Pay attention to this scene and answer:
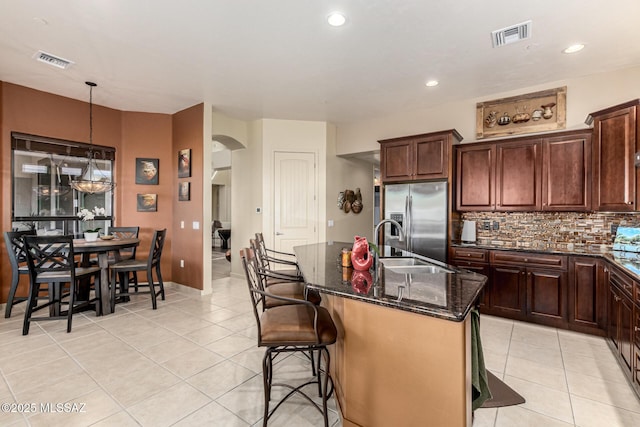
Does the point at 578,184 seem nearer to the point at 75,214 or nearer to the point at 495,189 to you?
the point at 495,189

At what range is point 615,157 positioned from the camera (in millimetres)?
3000

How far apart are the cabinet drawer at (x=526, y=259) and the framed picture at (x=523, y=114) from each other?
1652 millimetres

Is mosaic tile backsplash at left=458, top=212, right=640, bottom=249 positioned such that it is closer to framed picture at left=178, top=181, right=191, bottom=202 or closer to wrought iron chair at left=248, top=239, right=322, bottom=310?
wrought iron chair at left=248, top=239, right=322, bottom=310

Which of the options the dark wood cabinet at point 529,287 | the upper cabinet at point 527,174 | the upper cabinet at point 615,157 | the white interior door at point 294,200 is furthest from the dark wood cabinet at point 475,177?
the white interior door at point 294,200

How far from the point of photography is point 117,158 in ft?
16.0

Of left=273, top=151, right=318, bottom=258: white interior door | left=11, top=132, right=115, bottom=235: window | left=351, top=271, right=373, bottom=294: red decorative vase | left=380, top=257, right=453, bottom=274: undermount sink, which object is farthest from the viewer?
left=273, top=151, right=318, bottom=258: white interior door

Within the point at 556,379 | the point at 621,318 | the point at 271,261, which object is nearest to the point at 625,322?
the point at 621,318

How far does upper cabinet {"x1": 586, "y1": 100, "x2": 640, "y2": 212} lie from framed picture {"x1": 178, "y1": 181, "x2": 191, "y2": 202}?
537 centimetres

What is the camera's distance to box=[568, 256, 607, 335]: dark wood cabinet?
301 centimetres

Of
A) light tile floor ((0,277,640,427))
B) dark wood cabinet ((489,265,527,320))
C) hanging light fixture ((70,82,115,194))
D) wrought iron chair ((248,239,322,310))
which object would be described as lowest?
light tile floor ((0,277,640,427))

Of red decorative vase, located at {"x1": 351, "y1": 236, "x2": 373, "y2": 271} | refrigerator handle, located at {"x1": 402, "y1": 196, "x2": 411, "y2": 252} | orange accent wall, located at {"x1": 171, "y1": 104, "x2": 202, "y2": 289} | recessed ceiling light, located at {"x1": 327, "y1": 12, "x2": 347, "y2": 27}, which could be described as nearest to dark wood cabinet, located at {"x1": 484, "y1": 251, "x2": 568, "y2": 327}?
refrigerator handle, located at {"x1": 402, "y1": 196, "x2": 411, "y2": 252}

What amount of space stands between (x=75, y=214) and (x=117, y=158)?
1071 millimetres

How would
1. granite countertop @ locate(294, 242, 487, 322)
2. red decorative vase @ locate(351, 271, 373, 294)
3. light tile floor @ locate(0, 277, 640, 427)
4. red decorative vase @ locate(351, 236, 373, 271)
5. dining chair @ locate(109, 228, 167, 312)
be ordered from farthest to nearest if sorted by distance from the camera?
dining chair @ locate(109, 228, 167, 312)
red decorative vase @ locate(351, 236, 373, 271)
light tile floor @ locate(0, 277, 640, 427)
red decorative vase @ locate(351, 271, 373, 294)
granite countertop @ locate(294, 242, 487, 322)

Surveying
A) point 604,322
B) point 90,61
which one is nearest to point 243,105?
point 90,61
